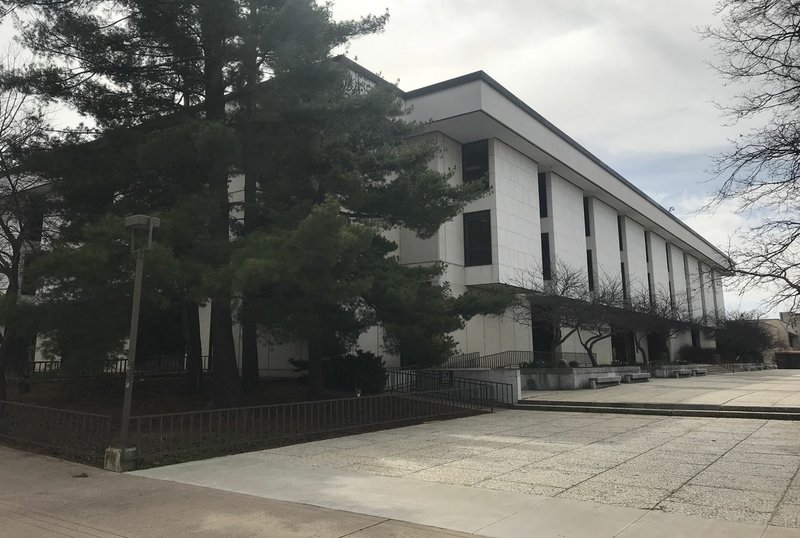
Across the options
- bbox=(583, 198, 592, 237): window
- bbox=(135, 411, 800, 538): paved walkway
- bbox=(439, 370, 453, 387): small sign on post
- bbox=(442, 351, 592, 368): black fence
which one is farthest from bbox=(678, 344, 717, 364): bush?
bbox=(135, 411, 800, 538): paved walkway

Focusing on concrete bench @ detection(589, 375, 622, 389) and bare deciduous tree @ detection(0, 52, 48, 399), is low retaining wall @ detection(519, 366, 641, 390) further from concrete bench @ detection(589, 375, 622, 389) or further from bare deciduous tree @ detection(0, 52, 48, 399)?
bare deciduous tree @ detection(0, 52, 48, 399)

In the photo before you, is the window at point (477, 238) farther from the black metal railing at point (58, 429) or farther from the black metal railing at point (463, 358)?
the black metal railing at point (58, 429)

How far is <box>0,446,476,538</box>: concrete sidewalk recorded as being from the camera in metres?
5.62

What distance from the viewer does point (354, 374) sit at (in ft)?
66.6

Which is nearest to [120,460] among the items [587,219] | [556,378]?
[556,378]

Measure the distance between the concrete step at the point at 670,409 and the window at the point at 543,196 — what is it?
66.0 feet

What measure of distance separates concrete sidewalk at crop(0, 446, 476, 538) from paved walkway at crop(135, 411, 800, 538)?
1.20 feet

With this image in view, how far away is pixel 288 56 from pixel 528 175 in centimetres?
2545

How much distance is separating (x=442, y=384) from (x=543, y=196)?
2182 centimetres

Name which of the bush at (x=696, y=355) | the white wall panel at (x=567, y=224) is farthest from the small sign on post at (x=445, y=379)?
the bush at (x=696, y=355)

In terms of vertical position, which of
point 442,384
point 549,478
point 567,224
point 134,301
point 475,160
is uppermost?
point 475,160

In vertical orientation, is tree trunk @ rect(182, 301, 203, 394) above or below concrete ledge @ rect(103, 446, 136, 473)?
above

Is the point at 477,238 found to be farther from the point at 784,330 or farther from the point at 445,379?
the point at 784,330

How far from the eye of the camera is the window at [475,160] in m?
32.9
